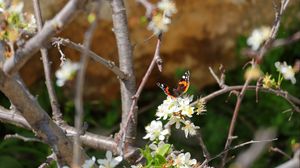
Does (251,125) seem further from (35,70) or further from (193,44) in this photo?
(35,70)

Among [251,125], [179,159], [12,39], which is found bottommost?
[179,159]

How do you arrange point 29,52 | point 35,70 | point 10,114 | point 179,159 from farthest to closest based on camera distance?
point 35,70, point 10,114, point 179,159, point 29,52

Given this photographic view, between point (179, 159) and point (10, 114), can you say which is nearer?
point (179, 159)

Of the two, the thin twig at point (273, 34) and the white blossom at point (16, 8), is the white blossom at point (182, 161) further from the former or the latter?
the white blossom at point (16, 8)

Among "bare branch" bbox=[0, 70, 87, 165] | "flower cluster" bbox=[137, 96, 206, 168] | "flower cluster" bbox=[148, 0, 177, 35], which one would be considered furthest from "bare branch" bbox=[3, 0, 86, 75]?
"flower cluster" bbox=[137, 96, 206, 168]

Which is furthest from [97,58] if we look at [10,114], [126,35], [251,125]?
[251,125]

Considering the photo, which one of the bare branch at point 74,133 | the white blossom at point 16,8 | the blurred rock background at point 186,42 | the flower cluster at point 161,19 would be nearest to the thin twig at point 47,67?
the bare branch at point 74,133

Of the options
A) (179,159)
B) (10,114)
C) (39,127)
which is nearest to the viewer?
(39,127)

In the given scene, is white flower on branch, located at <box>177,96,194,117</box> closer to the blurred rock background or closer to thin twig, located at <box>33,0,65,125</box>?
thin twig, located at <box>33,0,65,125</box>
